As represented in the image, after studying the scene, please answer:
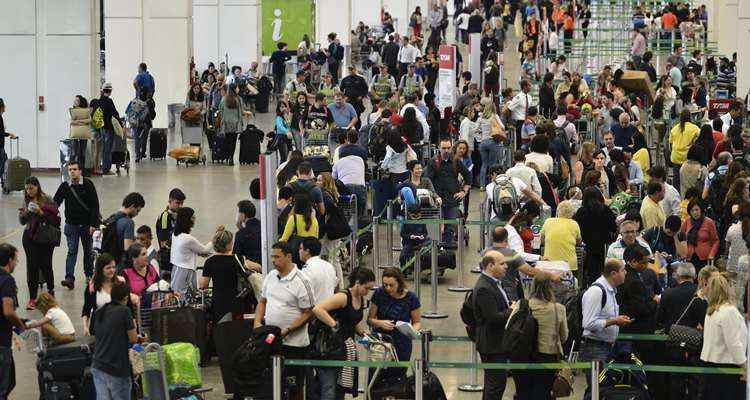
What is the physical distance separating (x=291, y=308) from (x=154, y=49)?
26407 mm

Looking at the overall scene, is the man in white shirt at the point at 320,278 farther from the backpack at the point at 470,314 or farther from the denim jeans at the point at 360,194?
the denim jeans at the point at 360,194

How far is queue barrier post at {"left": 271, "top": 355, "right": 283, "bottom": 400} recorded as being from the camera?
39.7ft

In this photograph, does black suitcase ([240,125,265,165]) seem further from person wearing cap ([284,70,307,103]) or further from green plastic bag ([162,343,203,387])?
green plastic bag ([162,343,203,387])

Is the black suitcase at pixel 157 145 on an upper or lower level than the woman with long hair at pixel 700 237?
upper

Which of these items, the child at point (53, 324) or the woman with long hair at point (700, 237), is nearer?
the child at point (53, 324)

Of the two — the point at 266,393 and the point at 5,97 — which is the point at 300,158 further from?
the point at 5,97

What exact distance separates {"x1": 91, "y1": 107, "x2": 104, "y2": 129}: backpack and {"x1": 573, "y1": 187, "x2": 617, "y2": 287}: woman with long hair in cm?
1402

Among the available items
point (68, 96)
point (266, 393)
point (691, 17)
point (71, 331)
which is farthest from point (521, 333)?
point (691, 17)

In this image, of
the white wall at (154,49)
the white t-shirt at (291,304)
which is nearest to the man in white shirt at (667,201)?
the white t-shirt at (291,304)

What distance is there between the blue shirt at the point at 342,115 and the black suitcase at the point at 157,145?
21.9 ft

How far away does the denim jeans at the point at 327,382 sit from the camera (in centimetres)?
1259

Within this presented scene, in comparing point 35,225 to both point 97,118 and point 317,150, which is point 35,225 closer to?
point 317,150

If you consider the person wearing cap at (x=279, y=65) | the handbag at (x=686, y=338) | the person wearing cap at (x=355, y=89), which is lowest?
the handbag at (x=686, y=338)

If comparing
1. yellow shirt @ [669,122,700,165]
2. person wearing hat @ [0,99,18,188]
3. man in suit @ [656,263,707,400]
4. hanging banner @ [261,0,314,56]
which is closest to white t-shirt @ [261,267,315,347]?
man in suit @ [656,263,707,400]
